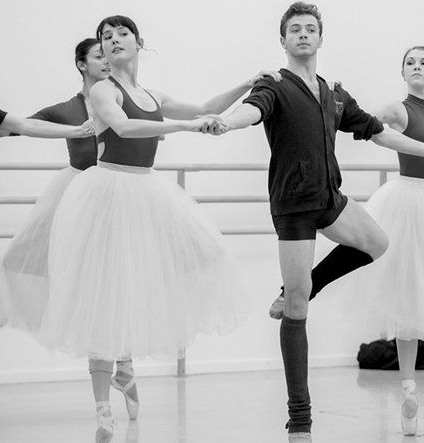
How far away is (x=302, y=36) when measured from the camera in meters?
3.18

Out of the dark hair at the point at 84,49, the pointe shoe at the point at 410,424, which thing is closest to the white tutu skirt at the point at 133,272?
the pointe shoe at the point at 410,424

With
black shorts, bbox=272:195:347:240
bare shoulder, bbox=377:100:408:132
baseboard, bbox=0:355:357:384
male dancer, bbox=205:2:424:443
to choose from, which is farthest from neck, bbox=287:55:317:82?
Result: baseboard, bbox=0:355:357:384

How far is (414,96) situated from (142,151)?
3.81 ft

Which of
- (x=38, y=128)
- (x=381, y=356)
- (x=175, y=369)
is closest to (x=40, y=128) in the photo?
(x=38, y=128)

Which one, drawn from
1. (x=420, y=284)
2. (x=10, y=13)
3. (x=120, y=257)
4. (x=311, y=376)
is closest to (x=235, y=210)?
(x=311, y=376)

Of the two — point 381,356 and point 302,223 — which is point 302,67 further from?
point 381,356

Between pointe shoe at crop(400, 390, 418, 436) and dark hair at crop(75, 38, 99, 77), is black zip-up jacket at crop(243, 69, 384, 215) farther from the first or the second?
dark hair at crop(75, 38, 99, 77)

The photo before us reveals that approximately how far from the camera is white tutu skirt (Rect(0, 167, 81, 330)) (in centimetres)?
390

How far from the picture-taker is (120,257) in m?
3.21

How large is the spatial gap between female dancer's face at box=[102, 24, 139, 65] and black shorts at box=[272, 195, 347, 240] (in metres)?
0.77

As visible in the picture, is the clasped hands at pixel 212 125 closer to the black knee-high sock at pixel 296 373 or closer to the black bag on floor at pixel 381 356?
the black knee-high sock at pixel 296 373

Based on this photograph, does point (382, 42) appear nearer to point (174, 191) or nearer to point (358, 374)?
point (358, 374)

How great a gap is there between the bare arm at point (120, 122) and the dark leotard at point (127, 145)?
4cm

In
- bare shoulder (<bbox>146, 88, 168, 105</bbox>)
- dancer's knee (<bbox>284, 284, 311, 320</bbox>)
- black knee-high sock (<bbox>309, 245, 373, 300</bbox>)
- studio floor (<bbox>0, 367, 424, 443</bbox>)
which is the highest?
bare shoulder (<bbox>146, 88, 168, 105</bbox>)
